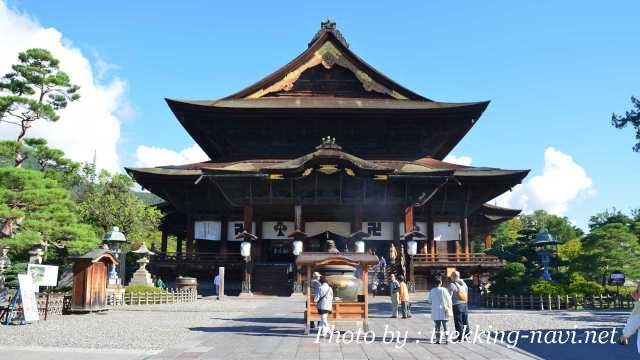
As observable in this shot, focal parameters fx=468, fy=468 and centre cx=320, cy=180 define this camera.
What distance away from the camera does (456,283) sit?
11492 millimetres

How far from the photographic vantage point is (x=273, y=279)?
26.9 m

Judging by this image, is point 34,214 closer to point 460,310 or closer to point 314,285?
point 314,285

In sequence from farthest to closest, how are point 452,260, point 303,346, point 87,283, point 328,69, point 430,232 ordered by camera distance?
point 328,69
point 430,232
point 452,260
point 87,283
point 303,346

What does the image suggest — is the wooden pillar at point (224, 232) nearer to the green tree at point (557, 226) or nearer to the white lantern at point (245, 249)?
the white lantern at point (245, 249)

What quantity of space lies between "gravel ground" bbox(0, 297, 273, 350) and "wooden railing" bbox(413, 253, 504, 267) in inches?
495

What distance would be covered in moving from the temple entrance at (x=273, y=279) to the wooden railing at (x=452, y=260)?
7.68 m

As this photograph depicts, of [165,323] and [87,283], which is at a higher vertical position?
[87,283]

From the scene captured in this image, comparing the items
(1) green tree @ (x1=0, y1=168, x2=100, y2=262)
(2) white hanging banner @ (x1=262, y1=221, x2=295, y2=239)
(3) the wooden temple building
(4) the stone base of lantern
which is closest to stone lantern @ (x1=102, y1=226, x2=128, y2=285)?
(4) the stone base of lantern

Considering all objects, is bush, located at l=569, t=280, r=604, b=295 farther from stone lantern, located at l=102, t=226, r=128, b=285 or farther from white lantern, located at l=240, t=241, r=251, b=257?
stone lantern, located at l=102, t=226, r=128, b=285

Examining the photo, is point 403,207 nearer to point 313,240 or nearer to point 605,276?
point 313,240

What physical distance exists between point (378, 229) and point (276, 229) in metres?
6.74

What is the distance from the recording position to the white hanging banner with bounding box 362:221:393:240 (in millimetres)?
30438

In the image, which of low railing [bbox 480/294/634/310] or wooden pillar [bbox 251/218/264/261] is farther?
wooden pillar [bbox 251/218/264/261]

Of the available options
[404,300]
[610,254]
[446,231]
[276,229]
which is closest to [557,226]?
[610,254]
